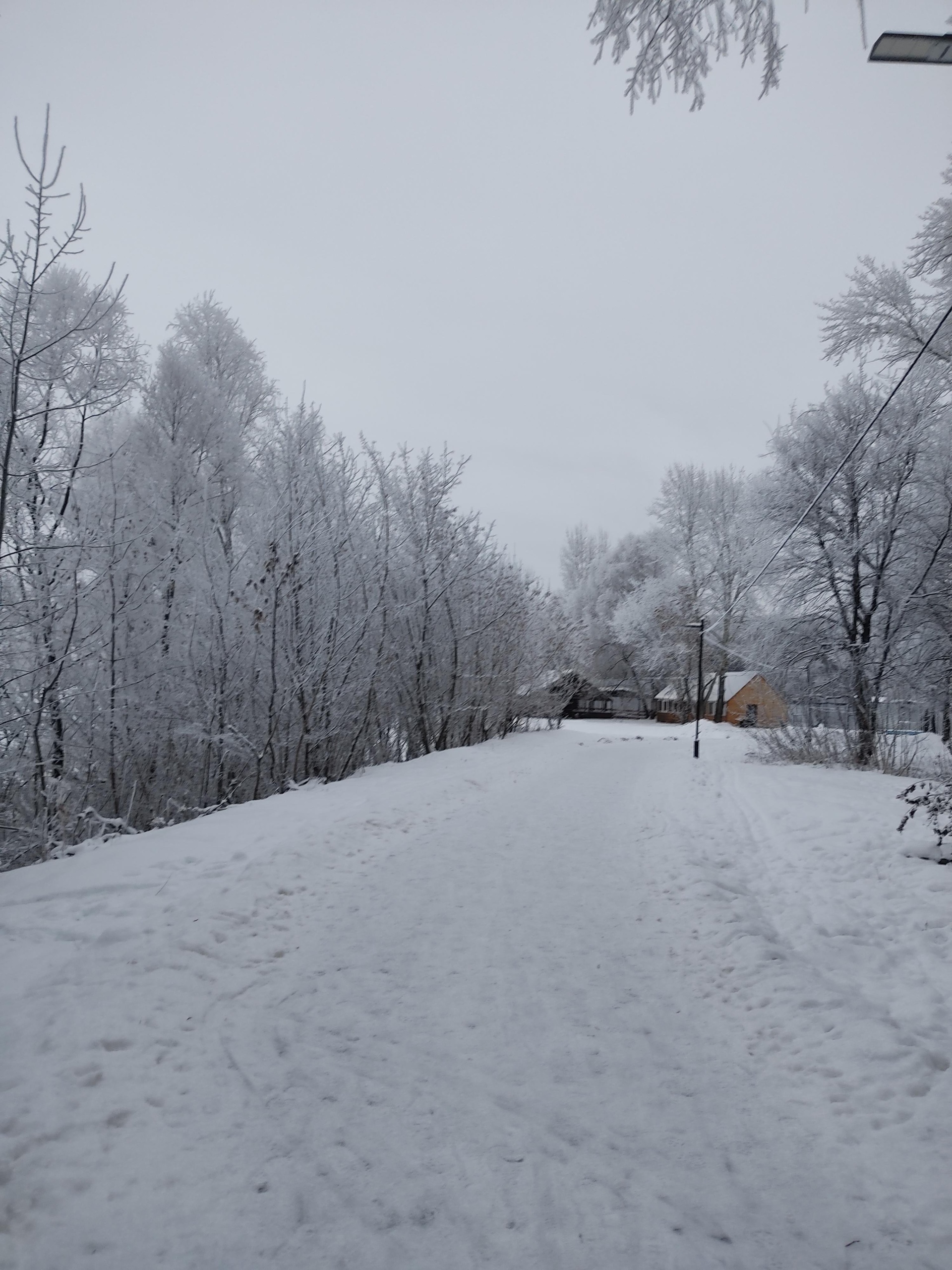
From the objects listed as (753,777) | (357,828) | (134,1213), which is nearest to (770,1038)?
(134,1213)

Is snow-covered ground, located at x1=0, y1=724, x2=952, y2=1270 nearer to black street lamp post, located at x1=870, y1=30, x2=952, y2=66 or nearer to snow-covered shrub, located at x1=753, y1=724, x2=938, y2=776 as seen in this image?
black street lamp post, located at x1=870, y1=30, x2=952, y2=66

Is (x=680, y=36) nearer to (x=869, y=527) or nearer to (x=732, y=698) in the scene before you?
(x=869, y=527)

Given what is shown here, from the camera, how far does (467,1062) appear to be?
3006 mm

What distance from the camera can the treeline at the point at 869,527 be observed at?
41.6 ft

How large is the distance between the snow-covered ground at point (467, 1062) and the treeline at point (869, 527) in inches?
341

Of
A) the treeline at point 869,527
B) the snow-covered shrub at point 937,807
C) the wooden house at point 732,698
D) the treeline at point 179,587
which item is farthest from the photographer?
the wooden house at point 732,698

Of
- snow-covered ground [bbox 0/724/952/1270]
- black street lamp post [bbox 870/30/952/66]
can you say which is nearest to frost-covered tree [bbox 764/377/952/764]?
snow-covered ground [bbox 0/724/952/1270]

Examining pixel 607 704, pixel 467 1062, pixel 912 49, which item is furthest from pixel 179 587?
pixel 607 704

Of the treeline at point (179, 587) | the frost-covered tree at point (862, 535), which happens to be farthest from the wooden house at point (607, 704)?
the treeline at point (179, 587)

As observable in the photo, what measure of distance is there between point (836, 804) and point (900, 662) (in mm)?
6747

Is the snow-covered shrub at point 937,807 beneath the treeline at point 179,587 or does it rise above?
beneath

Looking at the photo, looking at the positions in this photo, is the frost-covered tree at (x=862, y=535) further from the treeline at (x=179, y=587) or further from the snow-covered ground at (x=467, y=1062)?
the snow-covered ground at (x=467, y=1062)

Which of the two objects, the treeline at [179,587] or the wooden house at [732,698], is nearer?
the treeline at [179,587]

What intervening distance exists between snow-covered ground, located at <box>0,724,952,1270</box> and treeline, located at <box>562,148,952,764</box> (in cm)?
865
